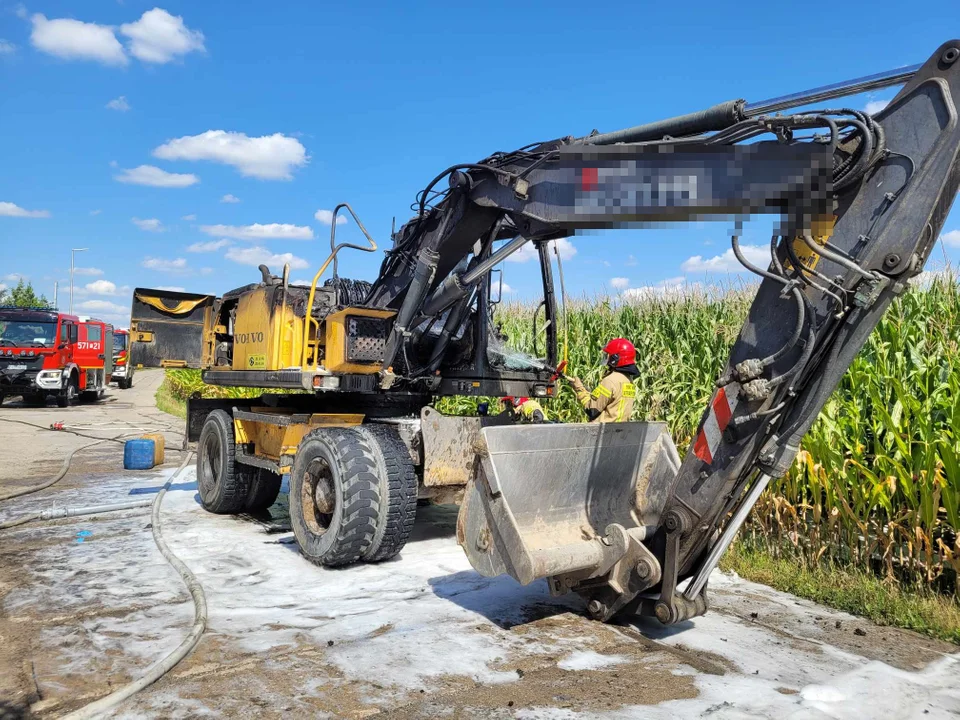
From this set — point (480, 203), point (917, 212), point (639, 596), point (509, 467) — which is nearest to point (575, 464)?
point (509, 467)

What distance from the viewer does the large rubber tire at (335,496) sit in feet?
19.7

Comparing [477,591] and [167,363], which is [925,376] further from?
[167,363]

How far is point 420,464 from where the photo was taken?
21.3 feet

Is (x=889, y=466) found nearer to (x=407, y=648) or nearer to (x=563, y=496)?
(x=563, y=496)

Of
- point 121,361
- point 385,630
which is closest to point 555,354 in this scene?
point 385,630

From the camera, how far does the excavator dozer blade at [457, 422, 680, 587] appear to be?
4535mm

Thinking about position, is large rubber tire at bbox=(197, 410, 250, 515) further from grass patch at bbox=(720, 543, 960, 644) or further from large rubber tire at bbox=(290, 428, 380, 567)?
grass patch at bbox=(720, 543, 960, 644)

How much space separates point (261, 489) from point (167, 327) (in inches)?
99.7

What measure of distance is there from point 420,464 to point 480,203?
2.20m

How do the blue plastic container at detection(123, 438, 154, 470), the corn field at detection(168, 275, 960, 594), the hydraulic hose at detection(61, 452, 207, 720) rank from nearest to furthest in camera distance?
1. the hydraulic hose at detection(61, 452, 207, 720)
2. the corn field at detection(168, 275, 960, 594)
3. the blue plastic container at detection(123, 438, 154, 470)

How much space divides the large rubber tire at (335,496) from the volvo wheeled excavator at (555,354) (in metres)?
0.02

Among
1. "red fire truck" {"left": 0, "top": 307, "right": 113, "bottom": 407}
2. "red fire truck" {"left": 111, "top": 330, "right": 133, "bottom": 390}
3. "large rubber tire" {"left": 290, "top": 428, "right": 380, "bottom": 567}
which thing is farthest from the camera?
"red fire truck" {"left": 111, "top": 330, "right": 133, "bottom": 390}

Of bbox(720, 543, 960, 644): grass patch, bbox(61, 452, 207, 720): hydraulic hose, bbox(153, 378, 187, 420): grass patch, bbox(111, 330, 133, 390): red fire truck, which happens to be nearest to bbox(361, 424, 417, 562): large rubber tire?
bbox(61, 452, 207, 720): hydraulic hose

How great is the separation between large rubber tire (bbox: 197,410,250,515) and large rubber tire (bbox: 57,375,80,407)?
1683 centimetres
